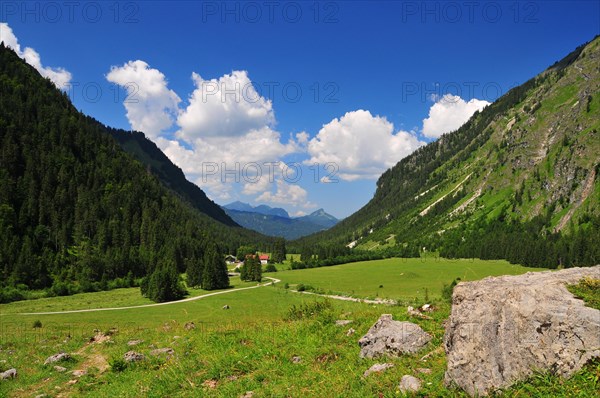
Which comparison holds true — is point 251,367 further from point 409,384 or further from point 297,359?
point 409,384

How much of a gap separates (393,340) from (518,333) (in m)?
4.99

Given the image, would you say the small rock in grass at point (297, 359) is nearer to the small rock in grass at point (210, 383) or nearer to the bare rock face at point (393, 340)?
the bare rock face at point (393, 340)

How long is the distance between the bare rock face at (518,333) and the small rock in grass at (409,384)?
0.81 meters

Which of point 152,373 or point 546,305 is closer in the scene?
point 546,305

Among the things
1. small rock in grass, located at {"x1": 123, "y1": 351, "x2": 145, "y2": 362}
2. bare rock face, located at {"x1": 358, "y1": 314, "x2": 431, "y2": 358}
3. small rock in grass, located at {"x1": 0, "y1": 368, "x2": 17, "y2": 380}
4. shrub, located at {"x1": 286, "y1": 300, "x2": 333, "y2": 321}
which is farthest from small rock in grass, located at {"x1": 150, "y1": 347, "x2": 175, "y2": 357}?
bare rock face, located at {"x1": 358, "y1": 314, "x2": 431, "y2": 358}

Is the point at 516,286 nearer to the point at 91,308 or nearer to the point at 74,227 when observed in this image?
the point at 91,308

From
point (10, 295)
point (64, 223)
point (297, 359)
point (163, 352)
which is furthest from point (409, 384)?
point (64, 223)

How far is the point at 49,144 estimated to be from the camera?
189000 millimetres

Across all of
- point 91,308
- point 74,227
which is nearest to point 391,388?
point 91,308

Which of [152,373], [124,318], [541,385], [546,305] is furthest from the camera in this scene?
[124,318]

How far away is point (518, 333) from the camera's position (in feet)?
27.4

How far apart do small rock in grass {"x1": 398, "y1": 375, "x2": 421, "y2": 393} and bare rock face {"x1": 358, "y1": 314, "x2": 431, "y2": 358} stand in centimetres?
245

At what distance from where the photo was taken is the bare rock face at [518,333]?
25.1 feet

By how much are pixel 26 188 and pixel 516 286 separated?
638ft
